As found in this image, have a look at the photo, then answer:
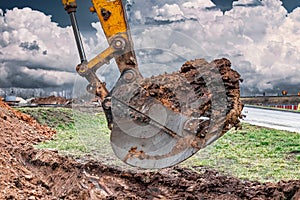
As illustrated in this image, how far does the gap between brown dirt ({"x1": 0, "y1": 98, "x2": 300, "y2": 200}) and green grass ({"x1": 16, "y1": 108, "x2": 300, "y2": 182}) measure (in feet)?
1.29

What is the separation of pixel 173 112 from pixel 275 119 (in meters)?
9.49

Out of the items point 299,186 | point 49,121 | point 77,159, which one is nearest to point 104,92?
point 77,159

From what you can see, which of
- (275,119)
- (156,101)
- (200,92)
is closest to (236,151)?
(200,92)

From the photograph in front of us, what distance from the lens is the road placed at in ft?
43.0

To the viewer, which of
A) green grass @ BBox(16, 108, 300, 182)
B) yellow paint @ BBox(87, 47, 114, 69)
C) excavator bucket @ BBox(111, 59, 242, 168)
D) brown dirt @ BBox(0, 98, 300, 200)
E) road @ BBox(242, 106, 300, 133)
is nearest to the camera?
brown dirt @ BBox(0, 98, 300, 200)

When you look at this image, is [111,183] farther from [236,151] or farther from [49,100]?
[49,100]

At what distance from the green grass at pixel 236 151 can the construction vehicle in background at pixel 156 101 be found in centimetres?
58

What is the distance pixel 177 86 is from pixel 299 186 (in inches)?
80.4

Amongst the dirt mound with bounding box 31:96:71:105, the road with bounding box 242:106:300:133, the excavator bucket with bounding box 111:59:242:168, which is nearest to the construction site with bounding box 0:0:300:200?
the excavator bucket with bounding box 111:59:242:168

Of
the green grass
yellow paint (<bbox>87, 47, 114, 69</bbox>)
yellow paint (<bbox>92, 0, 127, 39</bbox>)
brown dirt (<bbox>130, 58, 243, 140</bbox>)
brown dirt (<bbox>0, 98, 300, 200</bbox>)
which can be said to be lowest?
brown dirt (<bbox>0, 98, 300, 200</bbox>)

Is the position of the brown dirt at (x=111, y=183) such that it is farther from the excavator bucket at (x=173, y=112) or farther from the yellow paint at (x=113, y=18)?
the yellow paint at (x=113, y=18)

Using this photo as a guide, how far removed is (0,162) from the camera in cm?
732

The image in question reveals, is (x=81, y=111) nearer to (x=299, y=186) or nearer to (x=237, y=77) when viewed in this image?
(x=237, y=77)

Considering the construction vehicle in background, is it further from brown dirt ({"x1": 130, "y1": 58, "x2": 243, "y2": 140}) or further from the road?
the road
